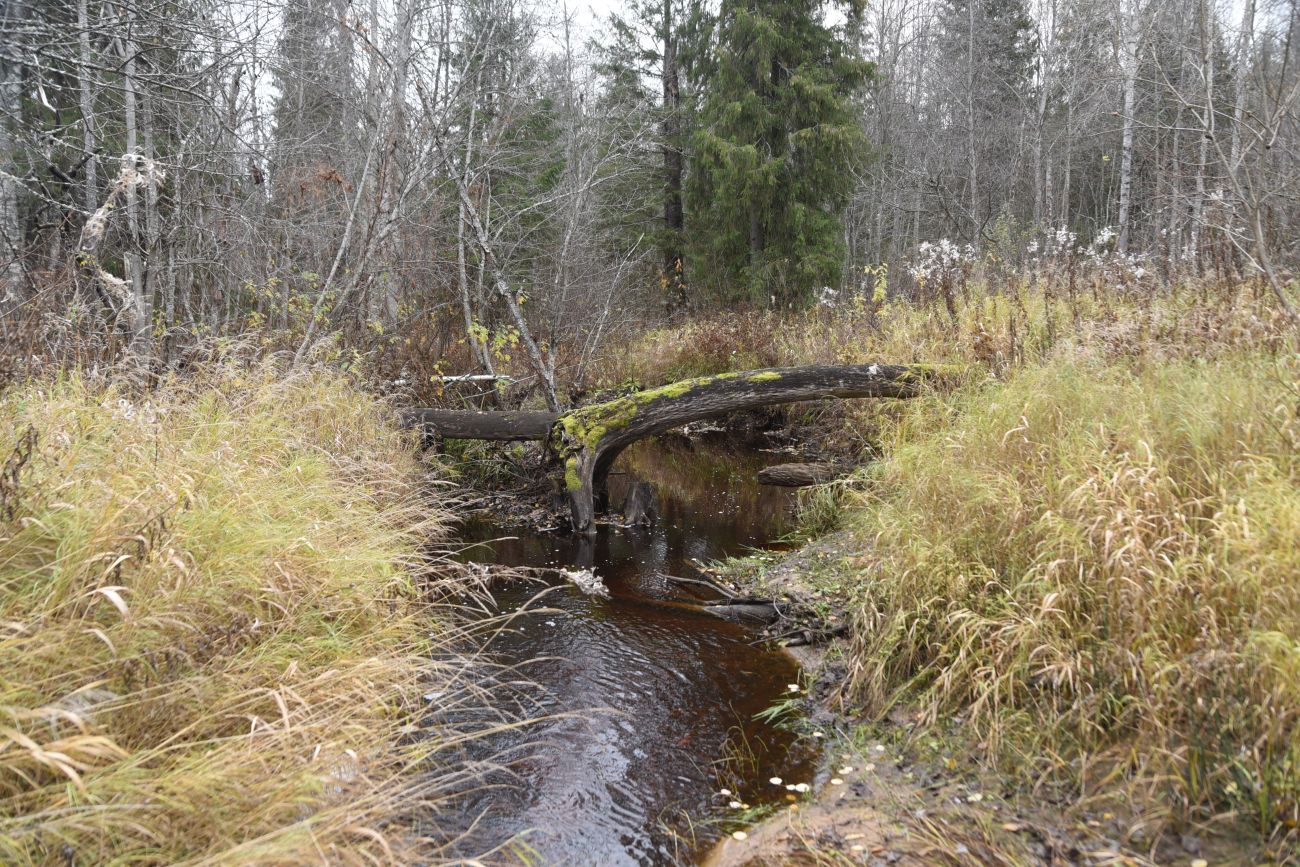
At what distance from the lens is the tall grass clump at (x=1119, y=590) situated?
235 centimetres

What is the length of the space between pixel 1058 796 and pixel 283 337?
6.93 m

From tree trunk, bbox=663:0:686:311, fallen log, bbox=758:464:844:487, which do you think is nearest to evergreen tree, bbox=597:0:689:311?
tree trunk, bbox=663:0:686:311

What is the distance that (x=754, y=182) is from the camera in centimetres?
1505

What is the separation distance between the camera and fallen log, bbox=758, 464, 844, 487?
7.23m

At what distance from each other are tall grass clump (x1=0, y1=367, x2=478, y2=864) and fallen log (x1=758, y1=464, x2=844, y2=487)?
14.2 ft

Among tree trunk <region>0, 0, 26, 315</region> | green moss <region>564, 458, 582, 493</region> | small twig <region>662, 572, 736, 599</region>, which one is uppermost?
tree trunk <region>0, 0, 26, 315</region>

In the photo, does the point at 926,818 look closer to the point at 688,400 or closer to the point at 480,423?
the point at 688,400

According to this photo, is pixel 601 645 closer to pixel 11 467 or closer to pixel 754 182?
pixel 11 467

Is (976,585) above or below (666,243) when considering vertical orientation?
below

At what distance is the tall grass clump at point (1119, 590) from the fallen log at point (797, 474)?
2901 mm

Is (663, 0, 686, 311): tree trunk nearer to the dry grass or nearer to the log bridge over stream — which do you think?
the log bridge over stream

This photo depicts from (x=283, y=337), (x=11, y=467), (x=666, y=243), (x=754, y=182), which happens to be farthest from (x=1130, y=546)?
(x=666, y=243)

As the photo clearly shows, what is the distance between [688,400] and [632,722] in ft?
11.5

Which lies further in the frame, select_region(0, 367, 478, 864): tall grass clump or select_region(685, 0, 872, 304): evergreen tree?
select_region(685, 0, 872, 304): evergreen tree
